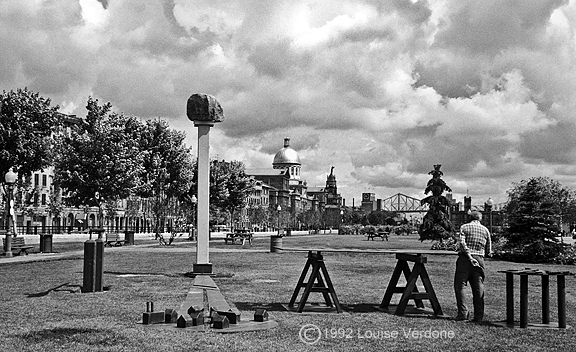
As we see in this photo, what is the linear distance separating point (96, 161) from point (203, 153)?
31922 mm

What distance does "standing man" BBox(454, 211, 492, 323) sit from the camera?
1245cm

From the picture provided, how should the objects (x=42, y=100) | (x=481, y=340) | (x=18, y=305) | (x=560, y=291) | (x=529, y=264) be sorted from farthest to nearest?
(x=42, y=100) → (x=529, y=264) → (x=18, y=305) → (x=560, y=291) → (x=481, y=340)

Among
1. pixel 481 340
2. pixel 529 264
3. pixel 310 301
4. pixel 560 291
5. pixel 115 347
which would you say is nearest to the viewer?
pixel 115 347

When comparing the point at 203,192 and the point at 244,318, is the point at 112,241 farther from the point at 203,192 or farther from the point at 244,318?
the point at 244,318

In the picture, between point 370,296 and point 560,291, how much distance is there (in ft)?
16.8

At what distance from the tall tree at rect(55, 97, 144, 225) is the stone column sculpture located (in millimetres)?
30961

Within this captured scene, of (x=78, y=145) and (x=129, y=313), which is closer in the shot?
(x=129, y=313)

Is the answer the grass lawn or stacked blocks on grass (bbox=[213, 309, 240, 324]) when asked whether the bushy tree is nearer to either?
the grass lawn

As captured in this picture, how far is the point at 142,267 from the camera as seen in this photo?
24812 millimetres

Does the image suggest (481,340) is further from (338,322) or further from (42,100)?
(42,100)

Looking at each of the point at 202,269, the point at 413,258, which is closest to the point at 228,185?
the point at 202,269

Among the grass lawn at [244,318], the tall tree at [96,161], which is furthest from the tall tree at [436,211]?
the grass lawn at [244,318]

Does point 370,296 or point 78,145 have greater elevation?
point 78,145

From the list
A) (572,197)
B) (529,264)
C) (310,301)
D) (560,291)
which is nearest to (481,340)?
(560,291)
